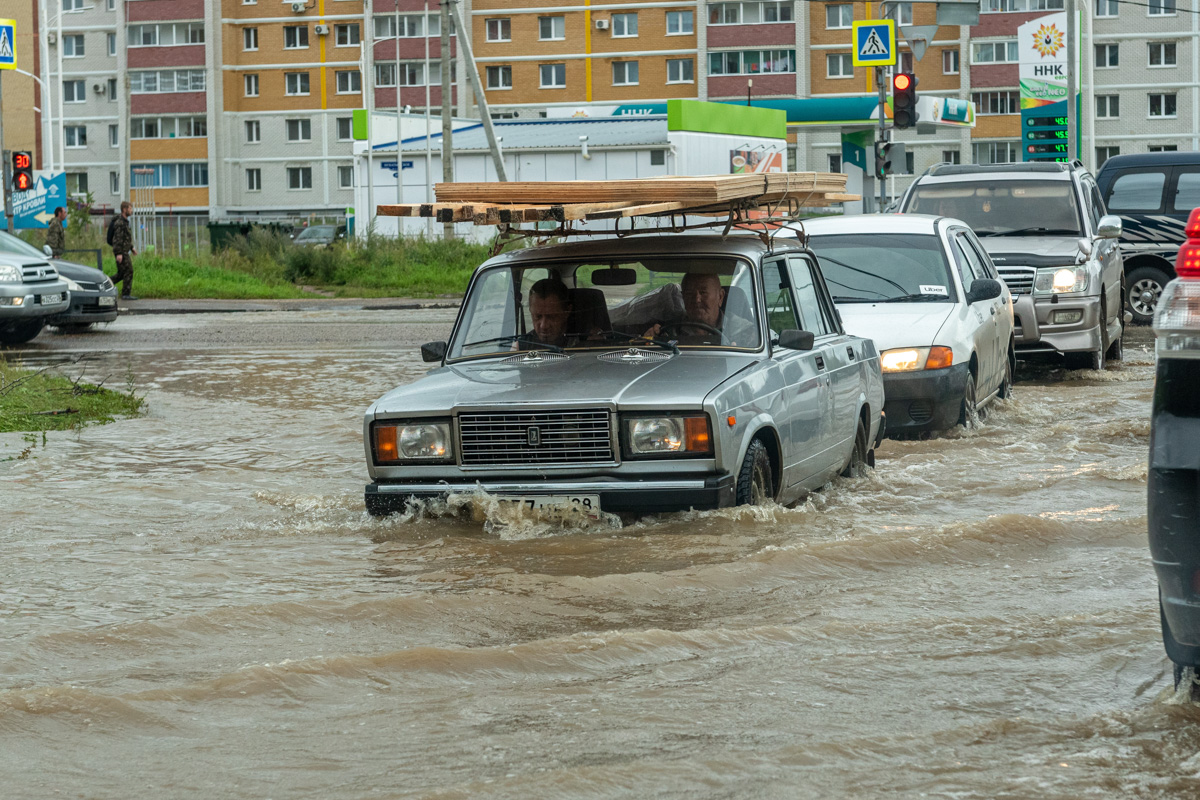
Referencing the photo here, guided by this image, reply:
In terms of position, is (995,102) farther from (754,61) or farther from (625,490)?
(625,490)

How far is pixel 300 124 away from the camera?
83.1m

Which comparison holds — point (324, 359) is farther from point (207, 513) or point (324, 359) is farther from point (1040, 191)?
Answer: point (207, 513)

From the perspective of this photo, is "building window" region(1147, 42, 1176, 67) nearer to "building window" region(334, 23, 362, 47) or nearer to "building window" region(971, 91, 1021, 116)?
"building window" region(971, 91, 1021, 116)

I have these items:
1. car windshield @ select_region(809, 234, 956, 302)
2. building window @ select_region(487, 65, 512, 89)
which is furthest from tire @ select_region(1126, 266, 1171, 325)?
building window @ select_region(487, 65, 512, 89)

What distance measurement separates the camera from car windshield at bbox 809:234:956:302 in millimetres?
11688

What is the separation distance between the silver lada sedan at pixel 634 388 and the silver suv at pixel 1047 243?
20.8 ft

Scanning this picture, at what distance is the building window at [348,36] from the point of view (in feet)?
273

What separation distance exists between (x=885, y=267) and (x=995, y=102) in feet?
227

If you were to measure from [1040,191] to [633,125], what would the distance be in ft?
118

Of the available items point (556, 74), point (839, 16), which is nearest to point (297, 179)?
point (556, 74)

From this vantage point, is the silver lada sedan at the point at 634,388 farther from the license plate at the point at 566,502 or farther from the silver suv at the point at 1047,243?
the silver suv at the point at 1047,243

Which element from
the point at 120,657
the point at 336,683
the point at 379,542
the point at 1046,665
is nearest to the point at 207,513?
the point at 379,542

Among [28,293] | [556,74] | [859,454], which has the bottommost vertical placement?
[859,454]

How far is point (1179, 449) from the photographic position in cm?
396
